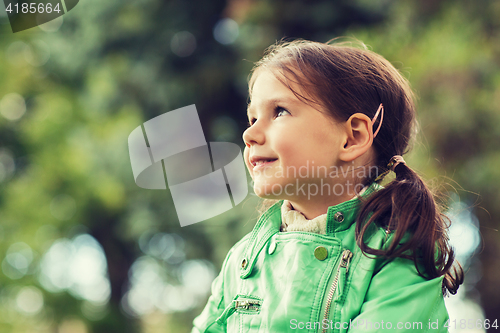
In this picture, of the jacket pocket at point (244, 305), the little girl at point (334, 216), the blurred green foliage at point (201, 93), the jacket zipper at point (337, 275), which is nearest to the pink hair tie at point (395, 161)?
the little girl at point (334, 216)

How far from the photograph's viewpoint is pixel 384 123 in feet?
3.49

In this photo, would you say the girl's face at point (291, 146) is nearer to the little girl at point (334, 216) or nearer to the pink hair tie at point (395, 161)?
the little girl at point (334, 216)

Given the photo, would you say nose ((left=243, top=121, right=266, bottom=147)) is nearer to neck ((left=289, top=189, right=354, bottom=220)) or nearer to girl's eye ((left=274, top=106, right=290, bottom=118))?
girl's eye ((left=274, top=106, right=290, bottom=118))

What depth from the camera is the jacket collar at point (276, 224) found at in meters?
0.95

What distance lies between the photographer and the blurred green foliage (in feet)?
7.68

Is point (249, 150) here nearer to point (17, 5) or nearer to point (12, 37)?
point (17, 5)

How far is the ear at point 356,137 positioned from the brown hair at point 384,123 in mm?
25

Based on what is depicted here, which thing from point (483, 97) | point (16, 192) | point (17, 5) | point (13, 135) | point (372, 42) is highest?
point (17, 5)

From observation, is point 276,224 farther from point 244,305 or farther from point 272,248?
point 244,305

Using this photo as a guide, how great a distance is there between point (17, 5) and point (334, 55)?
3.09 metres

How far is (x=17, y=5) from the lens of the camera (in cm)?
319

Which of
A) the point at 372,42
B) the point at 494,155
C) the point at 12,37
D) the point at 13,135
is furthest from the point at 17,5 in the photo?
the point at 494,155

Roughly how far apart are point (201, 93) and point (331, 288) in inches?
80.0

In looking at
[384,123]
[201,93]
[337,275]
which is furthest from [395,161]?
[201,93]
